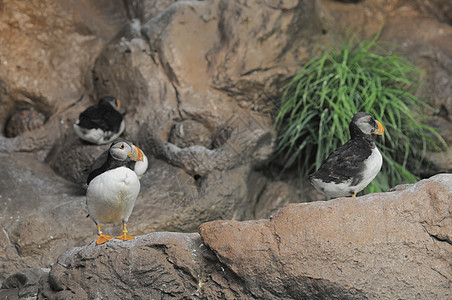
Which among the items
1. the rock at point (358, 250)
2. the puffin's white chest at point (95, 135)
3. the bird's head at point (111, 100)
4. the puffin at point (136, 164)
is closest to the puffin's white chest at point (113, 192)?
the rock at point (358, 250)

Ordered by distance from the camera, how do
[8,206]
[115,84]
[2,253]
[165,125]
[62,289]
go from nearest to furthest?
[62,289]
[2,253]
[8,206]
[165,125]
[115,84]

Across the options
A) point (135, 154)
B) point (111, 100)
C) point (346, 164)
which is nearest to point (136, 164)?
point (111, 100)

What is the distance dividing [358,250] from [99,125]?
3128 mm

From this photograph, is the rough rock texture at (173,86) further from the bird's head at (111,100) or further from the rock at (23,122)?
the bird's head at (111,100)

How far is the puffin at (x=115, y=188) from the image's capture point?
3447 mm

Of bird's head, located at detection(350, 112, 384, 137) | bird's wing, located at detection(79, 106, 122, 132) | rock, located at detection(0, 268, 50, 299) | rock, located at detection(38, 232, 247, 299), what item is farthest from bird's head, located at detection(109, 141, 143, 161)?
bird's wing, located at detection(79, 106, 122, 132)

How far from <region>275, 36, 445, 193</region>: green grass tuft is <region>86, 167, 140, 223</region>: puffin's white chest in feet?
7.84

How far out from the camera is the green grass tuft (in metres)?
5.45

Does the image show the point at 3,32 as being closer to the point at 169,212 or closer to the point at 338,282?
the point at 169,212

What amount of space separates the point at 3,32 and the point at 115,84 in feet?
4.50

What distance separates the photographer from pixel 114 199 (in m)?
3.48

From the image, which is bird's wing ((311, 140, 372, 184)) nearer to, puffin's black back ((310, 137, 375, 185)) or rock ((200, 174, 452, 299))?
puffin's black back ((310, 137, 375, 185))

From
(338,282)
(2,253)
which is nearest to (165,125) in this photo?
(2,253)

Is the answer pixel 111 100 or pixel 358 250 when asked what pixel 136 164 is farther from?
pixel 358 250
